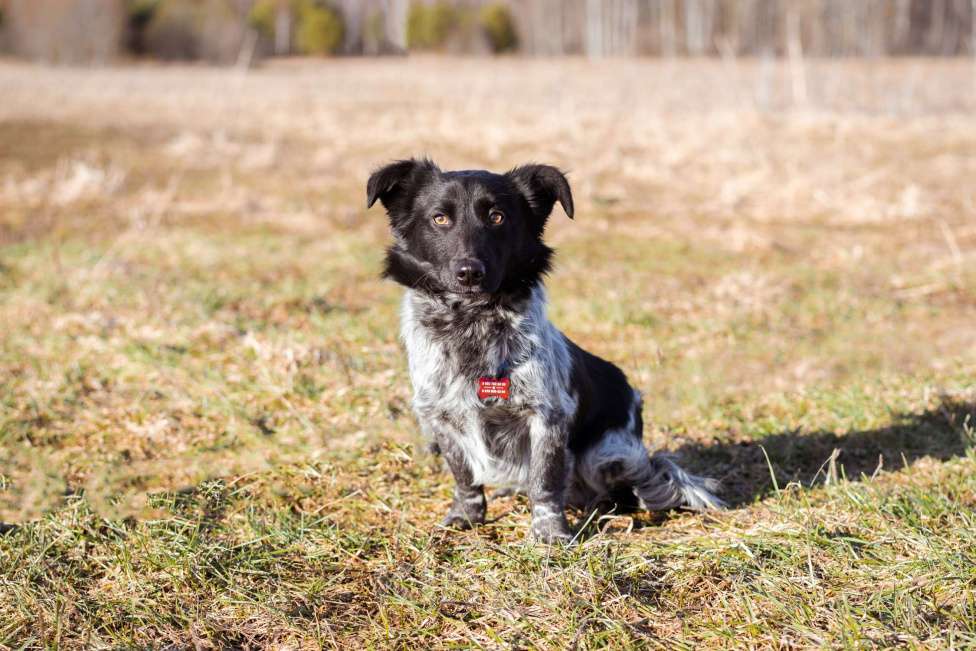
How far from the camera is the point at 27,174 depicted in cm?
1568

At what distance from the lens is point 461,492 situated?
4.25m

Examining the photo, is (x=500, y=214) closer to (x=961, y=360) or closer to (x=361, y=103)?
(x=961, y=360)

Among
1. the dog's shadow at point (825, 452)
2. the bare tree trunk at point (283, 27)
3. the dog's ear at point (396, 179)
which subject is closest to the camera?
the dog's ear at point (396, 179)

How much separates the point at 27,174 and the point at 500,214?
14.4m

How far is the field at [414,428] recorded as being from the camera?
11.3 ft

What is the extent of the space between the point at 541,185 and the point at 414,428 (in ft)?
6.16

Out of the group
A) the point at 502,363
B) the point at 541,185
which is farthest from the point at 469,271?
the point at 541,185

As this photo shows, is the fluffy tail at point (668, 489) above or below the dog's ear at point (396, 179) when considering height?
below

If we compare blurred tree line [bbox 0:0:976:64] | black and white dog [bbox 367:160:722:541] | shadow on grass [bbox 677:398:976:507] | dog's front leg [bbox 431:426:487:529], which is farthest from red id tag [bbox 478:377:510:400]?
blurred tree line [bbox 0:0:976:64]

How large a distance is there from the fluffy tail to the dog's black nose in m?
1.24

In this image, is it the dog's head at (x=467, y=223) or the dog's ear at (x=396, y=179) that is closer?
the dog's head at (x=467, y=223)

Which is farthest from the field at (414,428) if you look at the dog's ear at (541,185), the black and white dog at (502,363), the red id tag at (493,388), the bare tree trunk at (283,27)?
the bare tree trunk at (283,27)

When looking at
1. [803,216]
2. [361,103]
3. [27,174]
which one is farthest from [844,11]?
[27,174]

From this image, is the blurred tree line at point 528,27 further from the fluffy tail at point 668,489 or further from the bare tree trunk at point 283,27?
the fluffy tail at point 668,489
